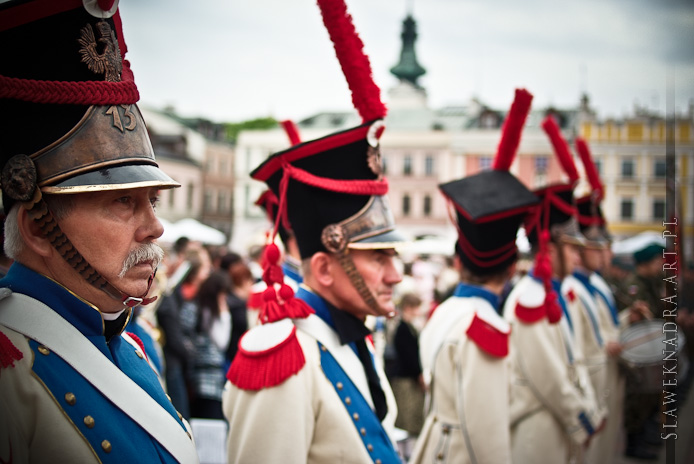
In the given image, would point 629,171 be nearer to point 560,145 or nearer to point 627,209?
point 627,209

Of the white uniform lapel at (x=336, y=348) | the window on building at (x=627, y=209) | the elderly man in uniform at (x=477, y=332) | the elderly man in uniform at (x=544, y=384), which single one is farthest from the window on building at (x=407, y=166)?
the white uniform lapel at (x=336, y=348)

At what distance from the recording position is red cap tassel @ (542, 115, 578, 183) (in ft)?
20.8

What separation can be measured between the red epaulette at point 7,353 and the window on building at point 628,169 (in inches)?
1556

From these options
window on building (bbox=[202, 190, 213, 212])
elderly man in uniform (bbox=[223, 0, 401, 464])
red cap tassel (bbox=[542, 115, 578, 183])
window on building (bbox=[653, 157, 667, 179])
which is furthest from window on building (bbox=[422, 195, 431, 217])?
elderly man in uniform (bbox=[223, 0, 401, 464])

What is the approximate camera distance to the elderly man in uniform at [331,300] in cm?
262

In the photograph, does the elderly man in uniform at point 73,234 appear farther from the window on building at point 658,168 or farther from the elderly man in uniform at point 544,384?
the window on building at point 658,168

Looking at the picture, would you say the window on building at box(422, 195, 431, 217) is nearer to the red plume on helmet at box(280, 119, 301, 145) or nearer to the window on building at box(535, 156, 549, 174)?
the window on building at box(535, 156, 549, 174)

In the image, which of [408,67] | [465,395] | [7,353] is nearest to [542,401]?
[465,395]

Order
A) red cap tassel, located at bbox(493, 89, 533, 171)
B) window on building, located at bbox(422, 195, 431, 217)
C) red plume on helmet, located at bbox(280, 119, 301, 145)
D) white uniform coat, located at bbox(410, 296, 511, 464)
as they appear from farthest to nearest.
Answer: window on building, located at bbox(422, 195, 431, 217)
red cap tassel, located at bbox(493, 89, 533, 171)
red plume on helmet, located at bbox(280, 119, 301, 145)
white uniform coat, located at bbox(410, 296, 511, 464)

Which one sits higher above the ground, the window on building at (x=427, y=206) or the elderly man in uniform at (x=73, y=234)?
the elderly man in uniform at (x=73, y=234)

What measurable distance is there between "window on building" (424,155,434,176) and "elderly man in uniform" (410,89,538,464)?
145 ft

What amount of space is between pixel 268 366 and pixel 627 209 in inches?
1652

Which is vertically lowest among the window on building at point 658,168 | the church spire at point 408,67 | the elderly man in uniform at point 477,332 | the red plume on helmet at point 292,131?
the window on building at point 658,168

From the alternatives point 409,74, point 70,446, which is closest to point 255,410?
point 70,446
